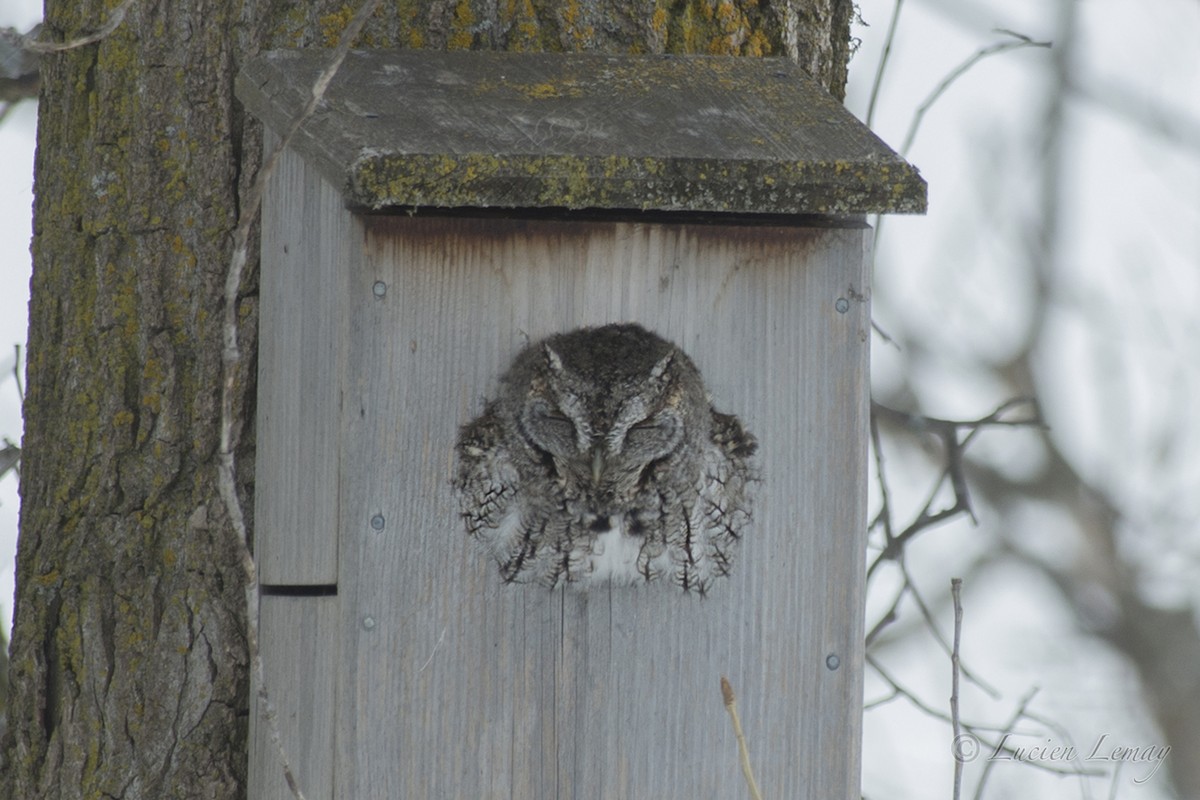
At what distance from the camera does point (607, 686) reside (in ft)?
7.52

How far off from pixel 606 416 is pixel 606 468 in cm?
9

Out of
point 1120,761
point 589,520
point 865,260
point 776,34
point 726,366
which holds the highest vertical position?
point 776,34

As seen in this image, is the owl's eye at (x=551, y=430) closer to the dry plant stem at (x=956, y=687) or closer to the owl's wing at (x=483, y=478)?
the owl's wing at (x=483, y=478)

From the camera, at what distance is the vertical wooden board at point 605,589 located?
2193 millimetres

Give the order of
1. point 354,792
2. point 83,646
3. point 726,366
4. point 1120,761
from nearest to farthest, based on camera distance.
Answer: point 354,792 < point 726,366 < point 83,646 < point 1120,761

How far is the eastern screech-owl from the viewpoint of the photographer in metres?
2.28

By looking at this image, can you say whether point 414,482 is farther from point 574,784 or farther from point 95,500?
point 95,500

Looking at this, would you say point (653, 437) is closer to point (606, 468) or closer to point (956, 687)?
point (606, 468)

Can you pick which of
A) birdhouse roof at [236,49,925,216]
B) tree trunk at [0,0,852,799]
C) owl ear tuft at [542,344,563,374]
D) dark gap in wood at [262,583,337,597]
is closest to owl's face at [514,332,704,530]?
owl ear tuft at [542,344,563,374]

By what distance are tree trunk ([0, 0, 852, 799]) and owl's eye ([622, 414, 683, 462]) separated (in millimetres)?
710

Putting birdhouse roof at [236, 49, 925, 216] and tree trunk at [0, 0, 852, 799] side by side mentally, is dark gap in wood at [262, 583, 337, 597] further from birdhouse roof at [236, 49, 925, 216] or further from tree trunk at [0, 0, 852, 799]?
birdhouse roof at [236, 49, 925, 216]

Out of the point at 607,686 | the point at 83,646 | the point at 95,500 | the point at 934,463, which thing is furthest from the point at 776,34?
the point at 934,463

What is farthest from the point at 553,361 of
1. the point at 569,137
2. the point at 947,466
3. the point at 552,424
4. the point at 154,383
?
the point at 947,466

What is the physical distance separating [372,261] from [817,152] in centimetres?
70
